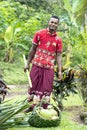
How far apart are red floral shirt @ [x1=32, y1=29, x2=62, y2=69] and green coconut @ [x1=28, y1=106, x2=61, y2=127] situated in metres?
0.91

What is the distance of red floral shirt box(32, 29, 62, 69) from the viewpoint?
6.62m

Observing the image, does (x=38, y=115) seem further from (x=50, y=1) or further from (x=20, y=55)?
(x=50, y=1)

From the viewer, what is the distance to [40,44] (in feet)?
21.8

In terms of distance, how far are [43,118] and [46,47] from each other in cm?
130

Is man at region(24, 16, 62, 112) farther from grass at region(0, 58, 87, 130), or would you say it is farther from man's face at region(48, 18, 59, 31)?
grass at region(0, 58, 87, 130)

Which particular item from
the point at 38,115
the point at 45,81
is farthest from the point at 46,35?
the point at 38,115

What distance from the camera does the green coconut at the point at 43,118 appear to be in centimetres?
601

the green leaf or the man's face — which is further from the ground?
the man's face

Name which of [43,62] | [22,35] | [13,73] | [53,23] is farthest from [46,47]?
[22,35]

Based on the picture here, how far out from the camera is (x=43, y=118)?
6039 mm

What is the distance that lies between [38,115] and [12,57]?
10.1 m

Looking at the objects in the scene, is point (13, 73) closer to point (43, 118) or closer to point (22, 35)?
point (22, 35)

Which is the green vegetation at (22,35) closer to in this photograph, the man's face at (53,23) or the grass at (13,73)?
the grass at (13,73)

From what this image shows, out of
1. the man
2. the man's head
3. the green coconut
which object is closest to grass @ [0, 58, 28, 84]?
the man
